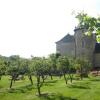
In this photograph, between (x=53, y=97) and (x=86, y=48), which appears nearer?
(x=53, y=97)

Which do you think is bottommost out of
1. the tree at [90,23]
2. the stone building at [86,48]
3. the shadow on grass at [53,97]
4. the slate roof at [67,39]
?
the shadow on grass at [53,97]

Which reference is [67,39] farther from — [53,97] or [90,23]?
[90,23]

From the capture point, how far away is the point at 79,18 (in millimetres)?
8117

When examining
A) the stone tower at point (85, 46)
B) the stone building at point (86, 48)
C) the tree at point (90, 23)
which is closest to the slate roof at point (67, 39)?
the stone building at point (86, 48)

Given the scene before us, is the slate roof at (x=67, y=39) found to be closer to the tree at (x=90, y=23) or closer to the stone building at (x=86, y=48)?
the stone building at (x=86, y=48)

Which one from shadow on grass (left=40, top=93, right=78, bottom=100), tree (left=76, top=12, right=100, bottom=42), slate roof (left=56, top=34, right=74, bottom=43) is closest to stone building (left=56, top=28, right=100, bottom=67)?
slate roof (left=56, top=34, right=74, bottom=43)

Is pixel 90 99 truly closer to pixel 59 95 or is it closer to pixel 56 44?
pixel 59 95

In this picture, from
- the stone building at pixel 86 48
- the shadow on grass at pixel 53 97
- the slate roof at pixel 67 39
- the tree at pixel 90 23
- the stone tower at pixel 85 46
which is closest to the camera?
the tree at pixel 90 23

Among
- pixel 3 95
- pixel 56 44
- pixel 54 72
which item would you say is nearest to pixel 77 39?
pixel 56 44

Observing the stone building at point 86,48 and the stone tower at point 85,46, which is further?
the stone tower at point 85,46

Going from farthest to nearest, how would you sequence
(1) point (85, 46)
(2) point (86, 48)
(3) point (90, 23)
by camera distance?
(2) point (86, 48), (1) point (85, 46), (3) point (90, 23)

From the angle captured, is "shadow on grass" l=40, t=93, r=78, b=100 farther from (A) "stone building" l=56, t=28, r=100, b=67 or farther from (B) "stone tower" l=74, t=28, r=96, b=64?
(B) "stone tower" l=74, t=28, r=96, b=64

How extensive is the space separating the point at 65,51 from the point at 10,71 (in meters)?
48.1

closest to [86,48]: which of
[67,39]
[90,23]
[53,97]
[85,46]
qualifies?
[85,46]
